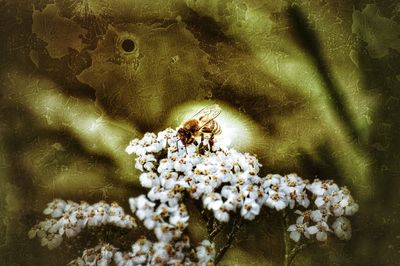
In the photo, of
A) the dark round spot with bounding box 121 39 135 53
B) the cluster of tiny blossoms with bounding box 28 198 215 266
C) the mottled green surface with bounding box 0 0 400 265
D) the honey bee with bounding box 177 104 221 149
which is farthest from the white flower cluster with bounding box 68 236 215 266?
the dark round spot with bounding box 121 39 135 53

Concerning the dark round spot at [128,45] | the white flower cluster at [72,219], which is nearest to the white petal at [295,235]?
the white flower cluster at [72,219]

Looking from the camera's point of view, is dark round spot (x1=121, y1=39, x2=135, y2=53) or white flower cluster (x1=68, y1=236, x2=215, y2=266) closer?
white flower cluster (x1=68, y1=236, x2=215, y2=266)

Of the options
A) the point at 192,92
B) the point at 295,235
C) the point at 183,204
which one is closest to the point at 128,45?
the point at 192,92

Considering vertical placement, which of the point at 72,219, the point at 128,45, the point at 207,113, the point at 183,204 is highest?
the point at 128,45

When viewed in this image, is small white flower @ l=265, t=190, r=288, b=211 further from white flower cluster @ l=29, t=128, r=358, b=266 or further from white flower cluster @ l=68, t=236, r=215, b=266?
white flower cluster @ l=68, t=236, r=215, b=266

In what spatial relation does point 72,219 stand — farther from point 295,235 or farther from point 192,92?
point 295,235

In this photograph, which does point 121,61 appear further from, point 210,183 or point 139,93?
point 210,183

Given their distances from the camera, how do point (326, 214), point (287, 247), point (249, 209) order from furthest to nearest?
point (287, 247), point (326, 214), point (249, 209)
